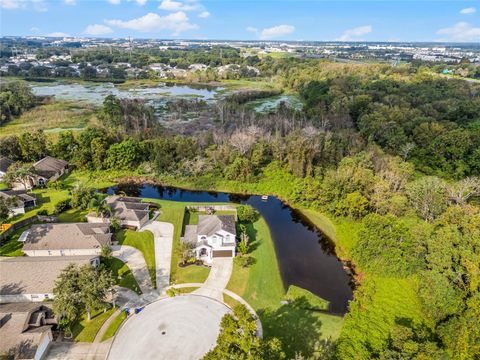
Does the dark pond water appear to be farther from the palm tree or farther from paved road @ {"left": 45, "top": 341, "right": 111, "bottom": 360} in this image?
paved road @ {"left": 45, "top": 341, "right": 111, "bottom": 360}

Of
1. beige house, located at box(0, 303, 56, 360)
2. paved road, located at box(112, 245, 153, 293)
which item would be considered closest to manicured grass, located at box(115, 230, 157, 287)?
paved road, located at box(112, 245, 153, 293)

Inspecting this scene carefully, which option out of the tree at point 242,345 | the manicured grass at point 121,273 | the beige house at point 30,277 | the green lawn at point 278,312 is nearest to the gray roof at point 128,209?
the manicured grass at point 121,273

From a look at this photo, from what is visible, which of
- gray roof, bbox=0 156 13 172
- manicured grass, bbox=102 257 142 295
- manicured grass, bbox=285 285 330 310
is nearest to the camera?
manicured grass, bbox=285 285 330 310

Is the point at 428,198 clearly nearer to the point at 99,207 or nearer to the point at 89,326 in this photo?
the point at 89,326

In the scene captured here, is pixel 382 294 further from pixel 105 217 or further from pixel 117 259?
pixel 105 217

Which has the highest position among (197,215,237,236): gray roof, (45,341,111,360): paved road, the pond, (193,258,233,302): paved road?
the pond

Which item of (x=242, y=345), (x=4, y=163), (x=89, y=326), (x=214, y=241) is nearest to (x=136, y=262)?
(x=89, y=326)

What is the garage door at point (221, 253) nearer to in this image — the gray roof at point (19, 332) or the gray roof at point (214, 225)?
the gray roof at point (214, 225)
